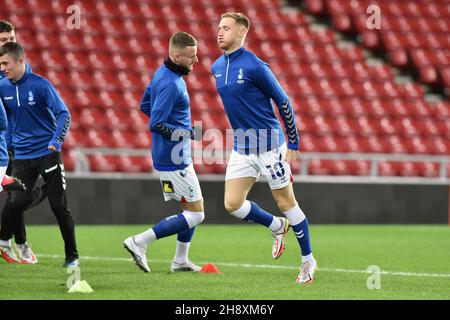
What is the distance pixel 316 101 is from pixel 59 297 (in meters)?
12.9

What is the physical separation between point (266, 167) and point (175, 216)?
38.1 inches

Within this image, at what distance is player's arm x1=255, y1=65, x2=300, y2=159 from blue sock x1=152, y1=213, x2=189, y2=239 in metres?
1.25

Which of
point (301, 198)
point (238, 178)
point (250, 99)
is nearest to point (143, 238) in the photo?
point (238, 178)

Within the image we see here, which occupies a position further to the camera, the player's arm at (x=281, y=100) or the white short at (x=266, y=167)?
the white short at (x=266, y=167)

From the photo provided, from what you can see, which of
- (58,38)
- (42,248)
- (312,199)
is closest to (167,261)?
(42,248)

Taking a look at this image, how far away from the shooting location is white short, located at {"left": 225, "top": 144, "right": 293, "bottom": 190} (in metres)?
7.47

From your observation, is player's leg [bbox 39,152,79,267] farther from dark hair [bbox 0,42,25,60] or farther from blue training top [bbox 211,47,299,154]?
blue training top [bbox 211,47,299,154]

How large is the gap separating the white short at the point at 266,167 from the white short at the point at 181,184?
17.8 inches

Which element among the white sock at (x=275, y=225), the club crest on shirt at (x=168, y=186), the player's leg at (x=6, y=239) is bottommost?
the player's leg at (x=6, y=239)

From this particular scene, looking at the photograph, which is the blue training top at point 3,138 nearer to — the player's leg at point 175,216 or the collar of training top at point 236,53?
the player's leg at point 175,216

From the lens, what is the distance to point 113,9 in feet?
61.7

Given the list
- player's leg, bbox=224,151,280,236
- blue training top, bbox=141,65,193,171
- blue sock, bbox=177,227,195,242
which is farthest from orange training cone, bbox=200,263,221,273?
blue training top, bbox=141,65,193,171

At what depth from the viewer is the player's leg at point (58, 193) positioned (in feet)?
27.0

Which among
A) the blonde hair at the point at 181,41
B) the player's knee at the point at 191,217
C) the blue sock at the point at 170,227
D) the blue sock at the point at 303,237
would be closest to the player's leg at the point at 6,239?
the blue sock at the point at 170,227
